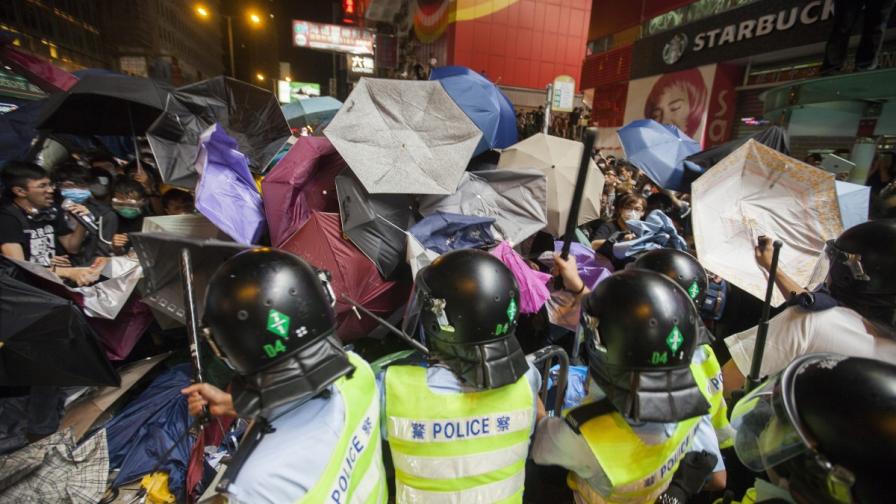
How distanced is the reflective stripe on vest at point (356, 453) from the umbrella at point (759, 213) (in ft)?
10.1

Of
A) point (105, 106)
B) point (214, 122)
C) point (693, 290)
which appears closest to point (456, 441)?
point (693, 290)

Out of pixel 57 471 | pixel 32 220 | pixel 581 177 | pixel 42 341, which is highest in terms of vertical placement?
pixel 581 177

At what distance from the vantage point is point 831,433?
1120 mm

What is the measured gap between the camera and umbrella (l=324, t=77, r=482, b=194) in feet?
11.9

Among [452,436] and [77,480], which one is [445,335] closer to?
[452,436]

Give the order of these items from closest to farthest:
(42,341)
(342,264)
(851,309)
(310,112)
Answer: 1. (851,309)
2. (42,341)
3. (342,264)
4. (310,112)

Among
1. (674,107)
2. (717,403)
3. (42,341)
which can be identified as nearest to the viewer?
(717,403)

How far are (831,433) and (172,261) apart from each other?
3.05 metres

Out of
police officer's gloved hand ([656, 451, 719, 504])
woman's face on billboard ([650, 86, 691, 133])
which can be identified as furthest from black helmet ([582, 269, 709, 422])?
woman's face on billboard ([650, 86, 691, 133])

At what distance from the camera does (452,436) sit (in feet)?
5.88

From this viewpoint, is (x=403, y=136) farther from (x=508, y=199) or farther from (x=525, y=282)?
(x=525, y=282)

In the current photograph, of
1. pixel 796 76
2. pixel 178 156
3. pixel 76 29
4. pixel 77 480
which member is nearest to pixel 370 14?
pixel 76 29

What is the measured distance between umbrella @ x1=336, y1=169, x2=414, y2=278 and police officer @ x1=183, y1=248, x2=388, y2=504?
192 cm

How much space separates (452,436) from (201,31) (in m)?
65.8
